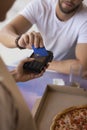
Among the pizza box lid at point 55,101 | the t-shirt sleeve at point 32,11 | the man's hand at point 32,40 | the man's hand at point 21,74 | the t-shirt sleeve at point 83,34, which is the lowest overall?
the pizza box lid at point 55,101

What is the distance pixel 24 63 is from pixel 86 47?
56cm

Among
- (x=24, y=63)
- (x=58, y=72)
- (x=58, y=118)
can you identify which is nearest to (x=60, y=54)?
(x=58, y=72)

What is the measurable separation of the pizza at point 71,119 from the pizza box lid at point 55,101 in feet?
0.11

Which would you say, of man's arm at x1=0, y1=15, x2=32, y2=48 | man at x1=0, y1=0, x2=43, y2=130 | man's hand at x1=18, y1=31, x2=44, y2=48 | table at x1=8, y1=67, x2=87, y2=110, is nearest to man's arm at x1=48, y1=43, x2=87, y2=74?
table at x1=8, y1=67, x2=87, y2=110

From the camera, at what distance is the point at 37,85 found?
50.1 inches

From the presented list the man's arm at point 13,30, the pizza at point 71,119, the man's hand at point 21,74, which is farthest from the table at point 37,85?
the man's arm at point 13,30

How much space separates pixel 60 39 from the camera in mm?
1795

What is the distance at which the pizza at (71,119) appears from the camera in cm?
96

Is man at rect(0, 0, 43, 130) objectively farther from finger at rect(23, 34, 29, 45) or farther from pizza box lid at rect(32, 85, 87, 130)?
finger at rect(23, 34, 29, 45)

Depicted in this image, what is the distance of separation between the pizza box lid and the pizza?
0.11 feet

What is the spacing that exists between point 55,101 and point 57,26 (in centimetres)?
83

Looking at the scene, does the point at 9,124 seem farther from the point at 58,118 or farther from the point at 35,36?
the point at 35,36

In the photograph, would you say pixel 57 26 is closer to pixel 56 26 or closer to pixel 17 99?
pixel 56 26

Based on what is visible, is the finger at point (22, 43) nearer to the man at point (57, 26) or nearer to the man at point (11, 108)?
the man at point (57, 26)
